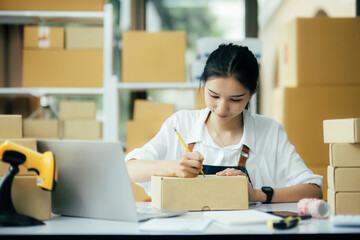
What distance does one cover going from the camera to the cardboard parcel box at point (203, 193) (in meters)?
1.20

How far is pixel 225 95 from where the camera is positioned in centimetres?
Result: 155

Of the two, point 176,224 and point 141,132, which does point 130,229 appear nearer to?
point 176,224

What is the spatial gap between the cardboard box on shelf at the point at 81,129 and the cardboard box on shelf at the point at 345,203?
1.77 metres

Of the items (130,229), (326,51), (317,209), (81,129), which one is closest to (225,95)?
(317,209)

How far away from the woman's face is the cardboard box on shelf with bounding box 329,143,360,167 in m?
0.44

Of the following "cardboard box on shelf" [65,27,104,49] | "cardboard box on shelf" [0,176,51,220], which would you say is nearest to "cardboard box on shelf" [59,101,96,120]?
"cardboard box on shelf" [65,27,104,49]

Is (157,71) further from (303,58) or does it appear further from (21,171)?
(21,171)

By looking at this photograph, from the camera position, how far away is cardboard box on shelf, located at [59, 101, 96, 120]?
2730mm

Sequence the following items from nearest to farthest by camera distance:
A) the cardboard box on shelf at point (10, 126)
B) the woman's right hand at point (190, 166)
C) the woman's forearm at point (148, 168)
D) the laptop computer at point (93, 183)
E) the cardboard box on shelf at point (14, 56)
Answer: the laptop computer at point (93, 183) → the cardboard box on shelf at point (10, 126) → the woman's right hand at point (190, 166) → the woman's forearm at point (148, 168) → the cardboard box on shelf at point (14, 56)

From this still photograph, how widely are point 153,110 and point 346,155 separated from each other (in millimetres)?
1693

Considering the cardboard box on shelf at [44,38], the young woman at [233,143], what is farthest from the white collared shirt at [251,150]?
the cardboard box on shelf at [44,38]

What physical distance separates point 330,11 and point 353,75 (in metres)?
1.41

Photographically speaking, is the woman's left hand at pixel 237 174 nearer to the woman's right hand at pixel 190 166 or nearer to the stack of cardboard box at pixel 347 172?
the woman's right hand at pixel 190 166

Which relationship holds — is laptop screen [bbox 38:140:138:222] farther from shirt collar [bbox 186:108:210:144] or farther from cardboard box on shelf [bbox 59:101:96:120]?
cardboard box on shelf [bbox 59:101:96:120]
